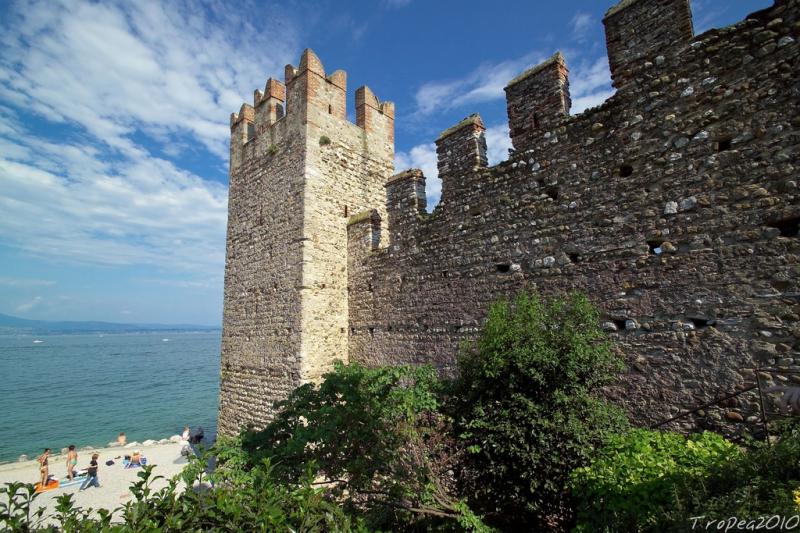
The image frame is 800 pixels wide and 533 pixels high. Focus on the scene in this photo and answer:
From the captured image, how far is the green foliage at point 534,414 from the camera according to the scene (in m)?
4.73

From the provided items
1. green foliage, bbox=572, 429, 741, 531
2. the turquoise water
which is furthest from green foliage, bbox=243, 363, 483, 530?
the turquoise water

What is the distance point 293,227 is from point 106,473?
1467cm

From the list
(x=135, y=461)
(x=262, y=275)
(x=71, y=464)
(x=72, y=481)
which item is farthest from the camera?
(x=135, y=461)

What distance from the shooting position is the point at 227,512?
2928mm

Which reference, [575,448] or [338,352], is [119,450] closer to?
[338,352]

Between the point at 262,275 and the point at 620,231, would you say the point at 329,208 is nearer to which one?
the point at 262,275

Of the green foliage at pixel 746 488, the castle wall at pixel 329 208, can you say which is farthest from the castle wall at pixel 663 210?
the castle wall at pixel 329 208

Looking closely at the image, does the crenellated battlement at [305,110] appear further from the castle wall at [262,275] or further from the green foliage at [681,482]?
the green foliage at [681,482]

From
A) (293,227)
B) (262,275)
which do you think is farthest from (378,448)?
(262,275)

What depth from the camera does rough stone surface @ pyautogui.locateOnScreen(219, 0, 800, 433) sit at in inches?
188

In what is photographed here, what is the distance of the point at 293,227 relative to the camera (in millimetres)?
10188

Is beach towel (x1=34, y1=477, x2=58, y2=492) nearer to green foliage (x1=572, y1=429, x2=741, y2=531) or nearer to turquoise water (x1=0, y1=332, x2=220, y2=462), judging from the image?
turquoise water (x1=0, y1=332, x2=220, y2=462)

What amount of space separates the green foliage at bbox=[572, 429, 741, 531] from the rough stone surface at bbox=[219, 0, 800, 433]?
952 mm

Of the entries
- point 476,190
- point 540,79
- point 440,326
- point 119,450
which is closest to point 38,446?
point 119,450
